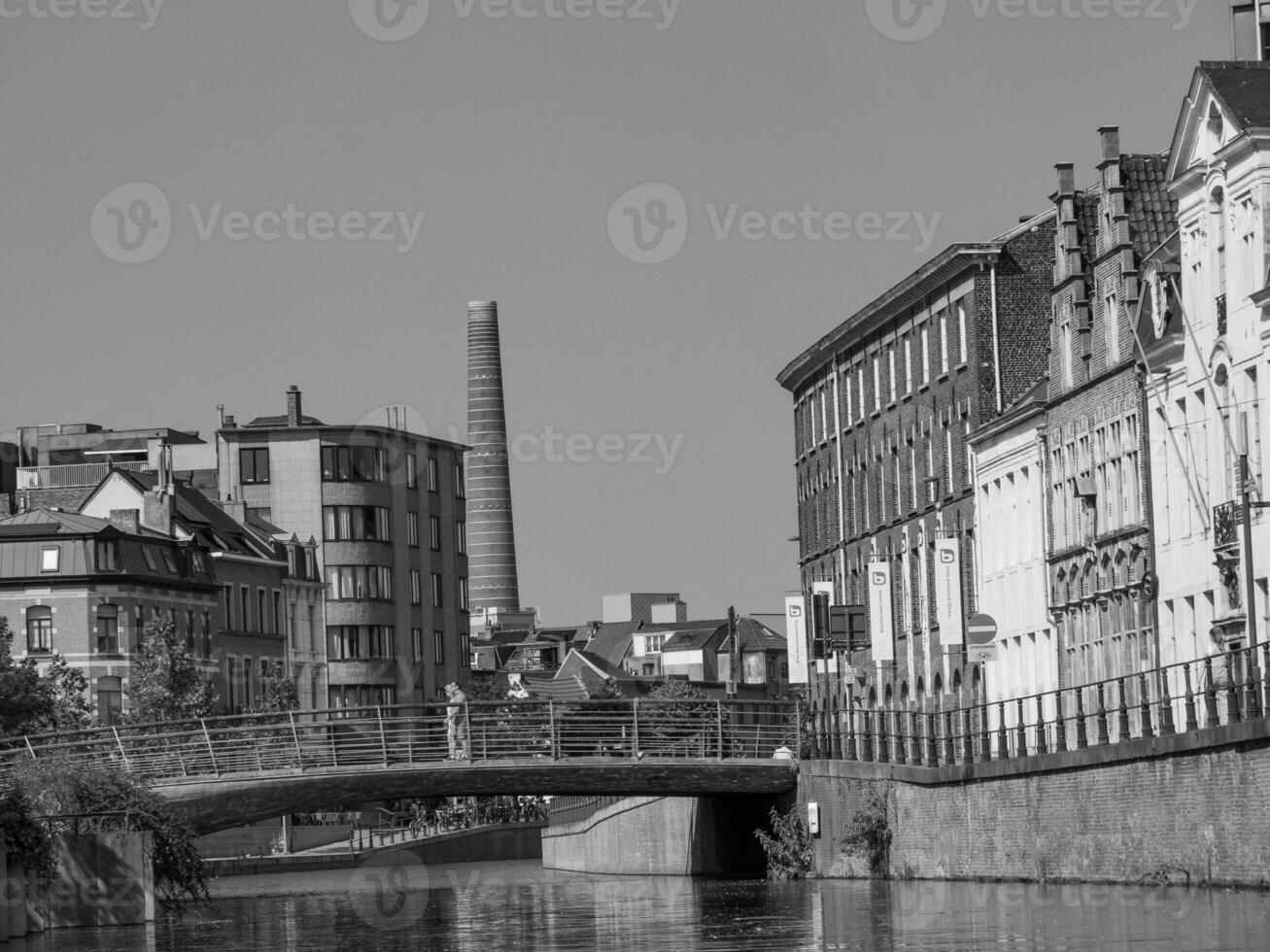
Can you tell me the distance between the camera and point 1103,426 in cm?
6231

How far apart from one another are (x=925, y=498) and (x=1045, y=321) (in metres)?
7.76

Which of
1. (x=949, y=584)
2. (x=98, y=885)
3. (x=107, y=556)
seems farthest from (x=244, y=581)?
(x=98, y=885)

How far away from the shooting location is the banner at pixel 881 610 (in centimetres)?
8125

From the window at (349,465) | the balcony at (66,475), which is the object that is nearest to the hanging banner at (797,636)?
the balcony at (66,475)

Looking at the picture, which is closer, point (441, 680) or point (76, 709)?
point (76, 709)

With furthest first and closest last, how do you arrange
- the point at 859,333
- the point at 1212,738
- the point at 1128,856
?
the point at 859,333, the point at 1128,856, the point at 1212,738

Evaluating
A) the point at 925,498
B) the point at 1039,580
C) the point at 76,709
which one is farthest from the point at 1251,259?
the point at 76,709

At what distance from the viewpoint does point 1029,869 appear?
48.9 metres

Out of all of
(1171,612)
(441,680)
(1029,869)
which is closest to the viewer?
(1029,869)

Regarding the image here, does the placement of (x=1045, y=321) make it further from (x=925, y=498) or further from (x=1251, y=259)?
(x=1251, y=259)

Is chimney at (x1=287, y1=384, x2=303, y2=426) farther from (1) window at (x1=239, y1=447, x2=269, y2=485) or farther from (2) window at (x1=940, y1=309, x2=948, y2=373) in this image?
(2) window at (x1=940, y1=309, x2=948, y2=373)

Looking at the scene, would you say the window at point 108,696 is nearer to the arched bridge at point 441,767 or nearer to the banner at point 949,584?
the arched bridge at point 441,767

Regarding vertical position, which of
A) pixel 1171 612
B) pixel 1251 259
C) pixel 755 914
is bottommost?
pixel 755 914

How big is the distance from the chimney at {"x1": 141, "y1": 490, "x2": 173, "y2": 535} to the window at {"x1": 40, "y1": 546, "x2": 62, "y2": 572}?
7.56 metres
